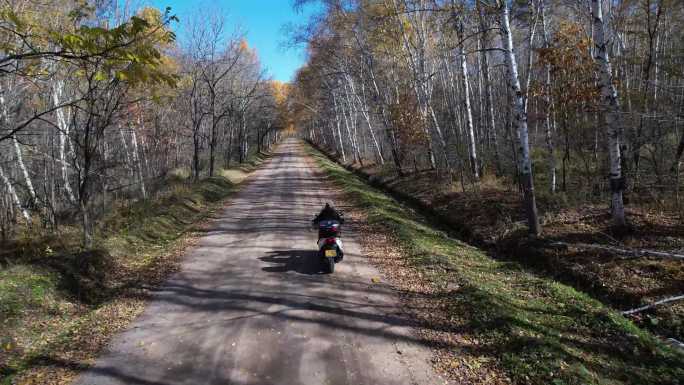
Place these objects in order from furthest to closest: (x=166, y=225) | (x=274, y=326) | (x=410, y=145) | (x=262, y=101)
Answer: (x=262, y=101) → (x=410, y=145) → (x=166, y=225) → (x=274, y=326)

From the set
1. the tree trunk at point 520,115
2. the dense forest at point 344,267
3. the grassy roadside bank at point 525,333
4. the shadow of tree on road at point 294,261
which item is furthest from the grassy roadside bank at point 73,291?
the tree trunk at point 520,115

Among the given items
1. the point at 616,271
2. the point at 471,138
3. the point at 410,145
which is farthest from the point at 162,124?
the point at 616,271

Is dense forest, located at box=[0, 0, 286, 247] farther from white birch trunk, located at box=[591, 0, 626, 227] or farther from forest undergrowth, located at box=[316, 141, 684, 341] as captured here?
white birch trunk, located at box=[591, 0, 626, 227]

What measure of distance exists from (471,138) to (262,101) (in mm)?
33183

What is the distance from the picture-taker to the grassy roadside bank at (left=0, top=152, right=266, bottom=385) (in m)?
5.38

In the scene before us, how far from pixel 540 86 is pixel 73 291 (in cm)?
1546

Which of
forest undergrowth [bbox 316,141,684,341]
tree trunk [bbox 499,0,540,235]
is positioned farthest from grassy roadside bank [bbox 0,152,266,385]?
tree trunk [bbox 499,0,540,235]

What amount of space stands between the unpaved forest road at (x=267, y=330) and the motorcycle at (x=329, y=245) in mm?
260

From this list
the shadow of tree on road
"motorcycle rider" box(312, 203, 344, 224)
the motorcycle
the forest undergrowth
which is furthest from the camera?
"motorcycle rider" box(312, 203, 344, 224)

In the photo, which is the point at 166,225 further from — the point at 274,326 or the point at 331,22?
the point at 331,22

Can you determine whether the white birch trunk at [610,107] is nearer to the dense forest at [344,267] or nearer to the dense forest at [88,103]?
the dense forest at [344,267]

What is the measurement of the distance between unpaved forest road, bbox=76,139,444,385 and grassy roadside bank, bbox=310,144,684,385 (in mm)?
605

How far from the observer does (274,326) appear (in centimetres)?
609

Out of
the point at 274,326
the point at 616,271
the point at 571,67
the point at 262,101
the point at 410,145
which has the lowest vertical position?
the point at 616,271
